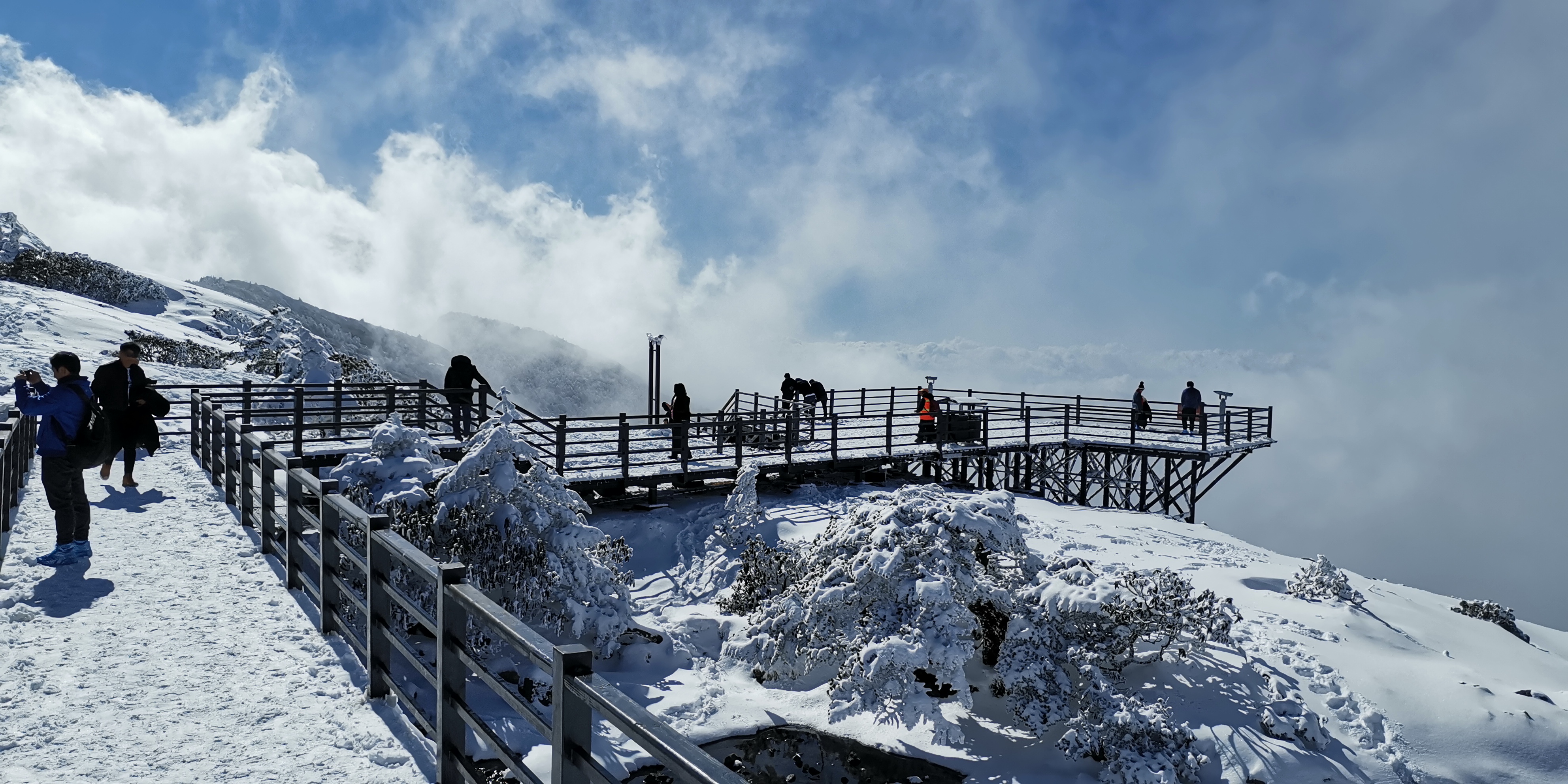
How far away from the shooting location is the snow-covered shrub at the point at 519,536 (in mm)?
9594

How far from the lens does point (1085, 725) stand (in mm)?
9258

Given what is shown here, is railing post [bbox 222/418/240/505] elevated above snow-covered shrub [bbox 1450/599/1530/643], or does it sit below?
above

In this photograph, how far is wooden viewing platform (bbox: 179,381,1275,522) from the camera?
16.5 meters

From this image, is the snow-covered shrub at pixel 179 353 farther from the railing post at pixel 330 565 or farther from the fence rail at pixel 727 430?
the railing post at pixel 330 565

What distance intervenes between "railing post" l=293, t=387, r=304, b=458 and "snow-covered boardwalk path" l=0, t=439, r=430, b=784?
297 inches

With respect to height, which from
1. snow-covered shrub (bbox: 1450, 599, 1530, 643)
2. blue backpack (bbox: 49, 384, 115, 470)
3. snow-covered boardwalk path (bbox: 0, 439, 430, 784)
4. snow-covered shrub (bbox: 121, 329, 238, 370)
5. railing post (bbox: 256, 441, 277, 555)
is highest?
snow-covered shrub (bbox: 121, 329, 238, 370)

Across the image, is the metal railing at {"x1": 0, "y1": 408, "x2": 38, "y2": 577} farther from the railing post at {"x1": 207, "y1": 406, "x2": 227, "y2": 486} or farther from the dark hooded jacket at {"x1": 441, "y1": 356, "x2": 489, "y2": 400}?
the dark hooded jacket at {"x1": 441, "y1": 356, "x2": 489, "y2": 400}

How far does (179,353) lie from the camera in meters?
29.3

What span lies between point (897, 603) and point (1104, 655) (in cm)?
239

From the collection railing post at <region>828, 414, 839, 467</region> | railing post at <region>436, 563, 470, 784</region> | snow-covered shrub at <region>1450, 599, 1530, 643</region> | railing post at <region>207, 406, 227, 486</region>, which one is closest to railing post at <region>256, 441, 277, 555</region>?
railing post at <region>207, 406, 227, 486</region>

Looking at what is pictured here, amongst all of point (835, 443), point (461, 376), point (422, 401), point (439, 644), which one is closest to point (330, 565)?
point (439, 644)

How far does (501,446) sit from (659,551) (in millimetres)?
6714

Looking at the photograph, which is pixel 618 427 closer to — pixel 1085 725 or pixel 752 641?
pixel 752 641

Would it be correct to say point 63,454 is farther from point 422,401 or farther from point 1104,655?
point 422,401
